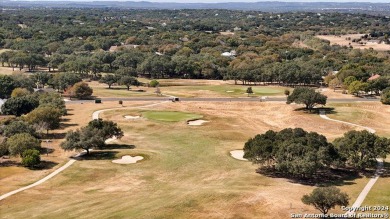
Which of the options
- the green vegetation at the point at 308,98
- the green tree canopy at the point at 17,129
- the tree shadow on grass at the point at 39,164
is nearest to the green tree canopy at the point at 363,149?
the green vegetation at the point at 308,98

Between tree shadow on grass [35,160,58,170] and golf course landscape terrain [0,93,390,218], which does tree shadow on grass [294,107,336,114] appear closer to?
golf course landscape terrain [0,93,390,218]

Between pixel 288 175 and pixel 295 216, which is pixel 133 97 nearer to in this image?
pixel 288 175

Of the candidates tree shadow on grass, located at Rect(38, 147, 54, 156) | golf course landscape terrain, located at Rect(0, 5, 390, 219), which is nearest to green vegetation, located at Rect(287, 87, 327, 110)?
golf course landscape terrain, located at Rect(0, 5, 390, 219)

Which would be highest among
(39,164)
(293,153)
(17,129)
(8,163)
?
(17,129)

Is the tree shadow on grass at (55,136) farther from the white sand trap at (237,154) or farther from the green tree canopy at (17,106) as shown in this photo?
the white sand trap at (237,154)

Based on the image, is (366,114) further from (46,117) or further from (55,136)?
(46,117)

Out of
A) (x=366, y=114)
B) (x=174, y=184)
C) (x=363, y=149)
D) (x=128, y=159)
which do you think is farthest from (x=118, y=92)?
(x=363, y=149)
